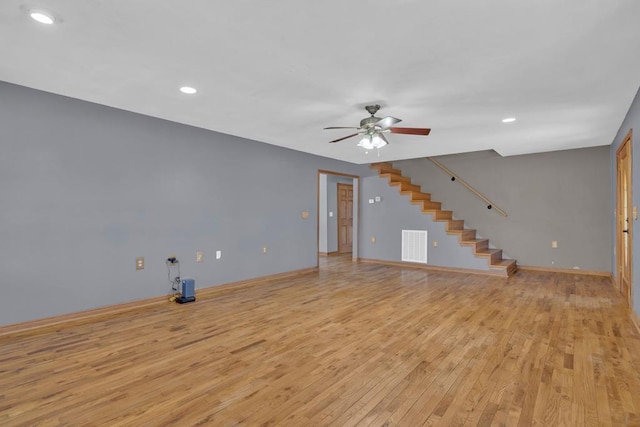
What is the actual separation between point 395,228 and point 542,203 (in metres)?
2.90

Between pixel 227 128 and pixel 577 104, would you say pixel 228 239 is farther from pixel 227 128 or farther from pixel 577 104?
pixel 577 104

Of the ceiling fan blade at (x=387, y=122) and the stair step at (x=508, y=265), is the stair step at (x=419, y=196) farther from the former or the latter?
the ceiling fan blade at (x=387, y=122)

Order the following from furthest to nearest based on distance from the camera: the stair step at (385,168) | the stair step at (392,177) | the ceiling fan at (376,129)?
the stair step at (385,168) < the stair step at (392,177) < the ceiling fan at (376,129)

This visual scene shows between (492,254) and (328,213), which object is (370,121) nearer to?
(492,254)

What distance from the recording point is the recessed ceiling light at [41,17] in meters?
2.01

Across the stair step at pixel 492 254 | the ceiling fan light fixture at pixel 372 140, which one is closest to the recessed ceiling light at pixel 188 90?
the ceiling fan light fixture at pixel 372 140

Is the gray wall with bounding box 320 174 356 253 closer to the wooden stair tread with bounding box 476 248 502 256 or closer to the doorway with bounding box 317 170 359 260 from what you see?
the doorway with bounding box 317 170 359 260

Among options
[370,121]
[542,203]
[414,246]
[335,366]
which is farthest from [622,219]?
[335,366]

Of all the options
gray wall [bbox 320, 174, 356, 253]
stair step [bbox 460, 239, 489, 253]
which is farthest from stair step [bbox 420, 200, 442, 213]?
gray wall [bbox 320, 174, 356, 253]

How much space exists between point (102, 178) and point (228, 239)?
1.89 metres

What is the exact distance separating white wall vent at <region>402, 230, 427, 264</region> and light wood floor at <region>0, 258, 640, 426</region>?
268 cm

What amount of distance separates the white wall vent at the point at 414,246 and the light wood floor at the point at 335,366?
268 cm

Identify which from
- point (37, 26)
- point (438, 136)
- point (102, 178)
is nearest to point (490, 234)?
point (438, 136)

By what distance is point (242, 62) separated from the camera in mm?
2664
